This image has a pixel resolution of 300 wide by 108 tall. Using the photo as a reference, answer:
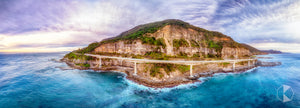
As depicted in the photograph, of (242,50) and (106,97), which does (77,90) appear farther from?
(242,50)

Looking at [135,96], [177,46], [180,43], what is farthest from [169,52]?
[135,96]

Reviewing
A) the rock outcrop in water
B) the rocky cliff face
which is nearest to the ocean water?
the rock outcrop in water

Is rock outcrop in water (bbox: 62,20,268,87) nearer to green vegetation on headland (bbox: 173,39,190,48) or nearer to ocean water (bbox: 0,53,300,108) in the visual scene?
green vegetation on headland (bbox: 173,39,190,48)

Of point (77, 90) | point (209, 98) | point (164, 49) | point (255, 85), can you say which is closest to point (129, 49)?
point (164, 49)

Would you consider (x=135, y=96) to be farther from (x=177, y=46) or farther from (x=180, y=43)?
(x=180, y=43)

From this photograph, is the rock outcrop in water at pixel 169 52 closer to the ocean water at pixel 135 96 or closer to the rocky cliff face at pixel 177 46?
the rocky cliff face at pixel 177 46

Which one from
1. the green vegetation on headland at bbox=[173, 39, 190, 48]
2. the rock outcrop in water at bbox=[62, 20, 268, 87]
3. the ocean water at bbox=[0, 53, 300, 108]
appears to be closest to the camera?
the ocean water at bbox=[0, 53, 300, 108]

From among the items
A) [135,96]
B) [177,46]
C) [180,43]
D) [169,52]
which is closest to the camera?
[135,96]

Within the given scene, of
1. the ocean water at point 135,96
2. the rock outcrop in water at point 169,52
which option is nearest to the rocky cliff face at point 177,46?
the rock outcrop in water at point 169,52
